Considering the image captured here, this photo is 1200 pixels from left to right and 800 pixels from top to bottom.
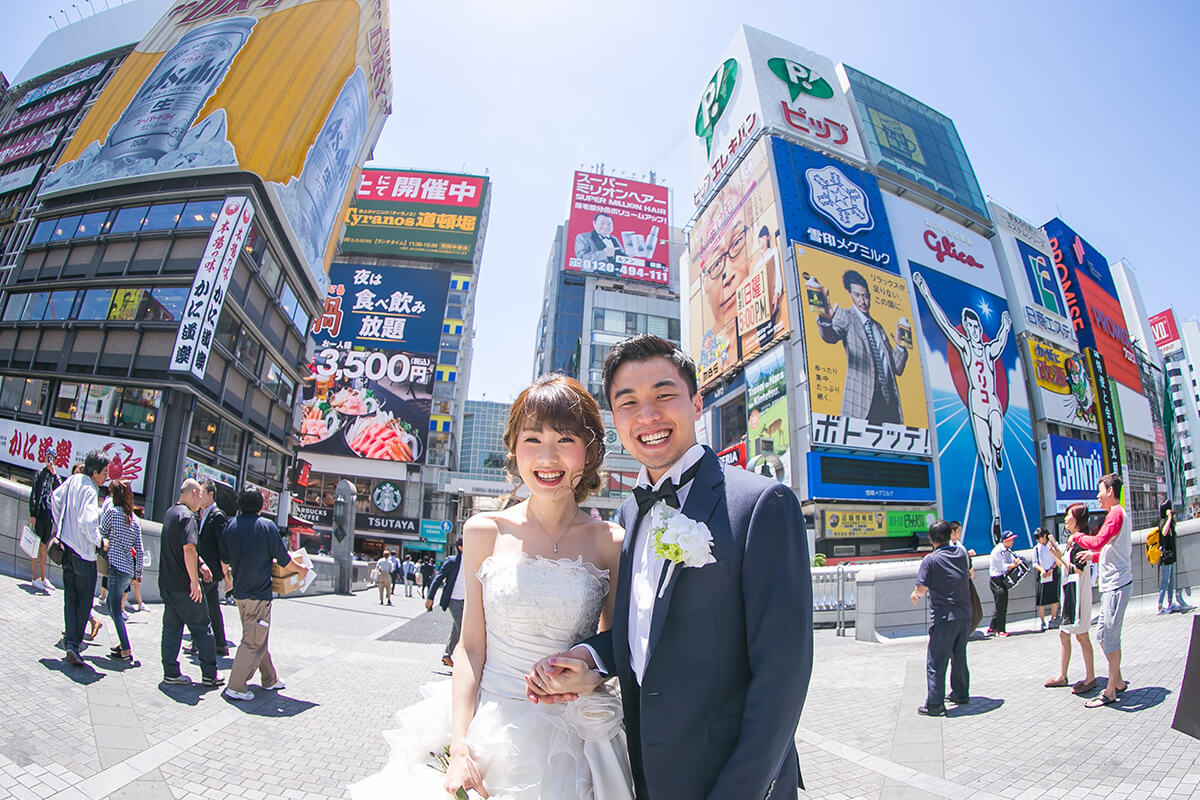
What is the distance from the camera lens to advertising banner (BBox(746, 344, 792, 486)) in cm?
2595

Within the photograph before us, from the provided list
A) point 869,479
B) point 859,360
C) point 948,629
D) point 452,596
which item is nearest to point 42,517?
point 452,596

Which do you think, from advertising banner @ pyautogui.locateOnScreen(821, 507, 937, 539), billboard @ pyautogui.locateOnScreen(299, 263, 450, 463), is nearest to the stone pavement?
advertising banner @ pyautogui.locateOnScreen(821, 507, 937, 539)

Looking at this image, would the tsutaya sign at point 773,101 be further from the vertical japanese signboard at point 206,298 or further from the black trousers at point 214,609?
the black trousers at point 214,609

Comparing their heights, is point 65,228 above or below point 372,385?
above

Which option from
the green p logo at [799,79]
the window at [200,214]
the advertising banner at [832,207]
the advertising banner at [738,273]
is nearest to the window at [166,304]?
the window at [200,214]

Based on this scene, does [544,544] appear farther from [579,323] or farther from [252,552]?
[579,323]

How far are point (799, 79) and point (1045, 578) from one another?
111 feet

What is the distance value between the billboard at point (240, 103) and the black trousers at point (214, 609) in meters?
19.5

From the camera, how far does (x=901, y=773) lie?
11.4ft

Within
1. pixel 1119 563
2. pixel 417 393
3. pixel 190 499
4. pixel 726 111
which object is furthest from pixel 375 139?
pixel 1119 563

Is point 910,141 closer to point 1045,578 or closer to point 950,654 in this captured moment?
point 1045,578

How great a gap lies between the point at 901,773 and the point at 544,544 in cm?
325

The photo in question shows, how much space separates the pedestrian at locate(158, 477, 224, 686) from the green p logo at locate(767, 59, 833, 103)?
37.0m

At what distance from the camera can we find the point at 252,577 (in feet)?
14.7
